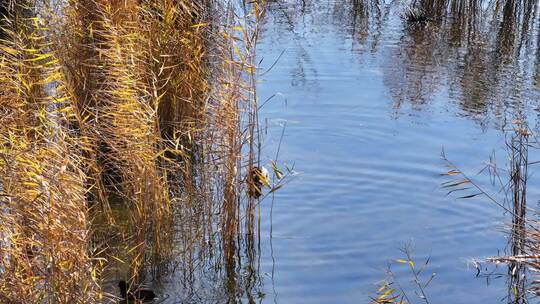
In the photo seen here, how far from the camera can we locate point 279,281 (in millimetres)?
5230

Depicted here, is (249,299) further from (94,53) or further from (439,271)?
(94,53)

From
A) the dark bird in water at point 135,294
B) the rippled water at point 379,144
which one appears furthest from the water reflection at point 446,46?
the dark bird in water at point 135,294

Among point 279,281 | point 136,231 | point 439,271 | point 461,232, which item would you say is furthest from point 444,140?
point 136,231

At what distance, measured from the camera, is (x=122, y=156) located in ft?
16.0

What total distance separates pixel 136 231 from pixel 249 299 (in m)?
0.79

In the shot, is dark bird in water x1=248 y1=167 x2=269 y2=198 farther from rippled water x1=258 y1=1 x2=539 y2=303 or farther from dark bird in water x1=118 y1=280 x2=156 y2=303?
dark bird in water x1=118 y1=280 x2=156 y2=303

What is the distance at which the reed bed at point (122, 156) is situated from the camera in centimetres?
374

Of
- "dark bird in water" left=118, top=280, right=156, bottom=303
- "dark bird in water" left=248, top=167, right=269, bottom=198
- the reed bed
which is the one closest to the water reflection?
"dark bird in water" left=248, top=167, right=269, bottom=198

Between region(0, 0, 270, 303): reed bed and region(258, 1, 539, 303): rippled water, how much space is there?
1.95ft

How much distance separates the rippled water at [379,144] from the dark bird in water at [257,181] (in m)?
0.26

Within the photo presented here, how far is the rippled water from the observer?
544 cm

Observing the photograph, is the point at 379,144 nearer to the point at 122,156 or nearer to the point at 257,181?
the point at 257,181

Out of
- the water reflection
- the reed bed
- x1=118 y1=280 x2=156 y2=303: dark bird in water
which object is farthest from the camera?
the water reflection

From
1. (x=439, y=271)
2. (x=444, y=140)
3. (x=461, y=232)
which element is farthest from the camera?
(x=444, y=140)
